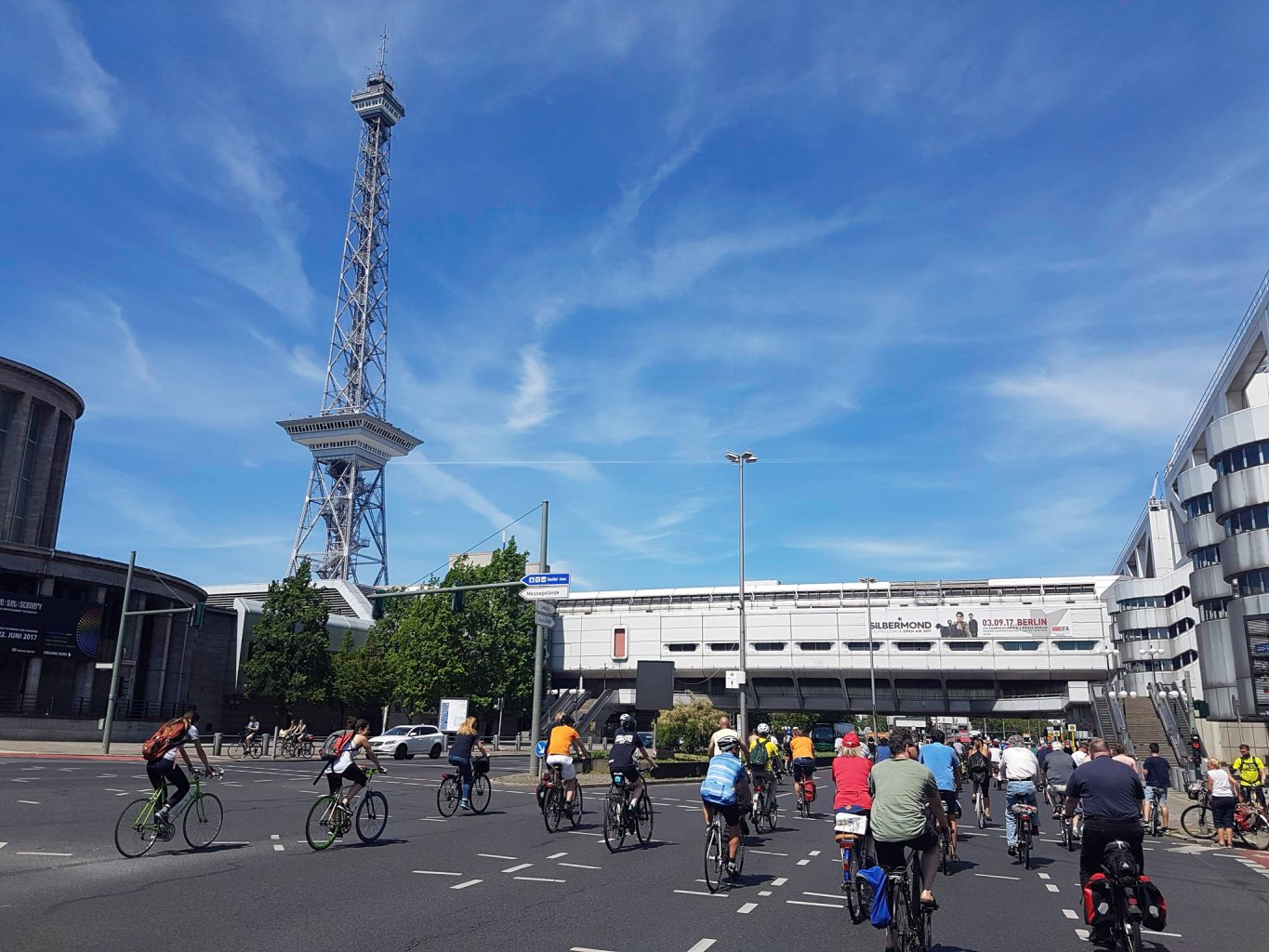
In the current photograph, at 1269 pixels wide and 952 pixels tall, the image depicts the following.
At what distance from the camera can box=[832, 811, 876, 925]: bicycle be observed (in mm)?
8773

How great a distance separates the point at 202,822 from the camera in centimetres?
1172

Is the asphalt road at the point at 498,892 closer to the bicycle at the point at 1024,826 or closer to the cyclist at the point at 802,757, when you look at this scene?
the bicycle at the point at 1024,826

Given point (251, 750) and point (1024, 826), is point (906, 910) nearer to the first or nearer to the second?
point (1024, 826)

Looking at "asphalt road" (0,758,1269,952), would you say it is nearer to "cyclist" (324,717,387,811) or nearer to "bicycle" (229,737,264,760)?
"cyclist" (324,717,387,811)

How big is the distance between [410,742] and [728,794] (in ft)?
112

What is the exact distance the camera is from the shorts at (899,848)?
748cm

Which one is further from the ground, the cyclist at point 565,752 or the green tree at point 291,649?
the green tree at point 291,649

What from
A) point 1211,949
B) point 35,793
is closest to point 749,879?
point 1211,949

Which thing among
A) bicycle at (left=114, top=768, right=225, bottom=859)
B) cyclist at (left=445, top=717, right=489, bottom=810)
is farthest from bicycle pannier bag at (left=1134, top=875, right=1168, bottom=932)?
cyclist at (left=445, top=717, right=489, bottom=810)

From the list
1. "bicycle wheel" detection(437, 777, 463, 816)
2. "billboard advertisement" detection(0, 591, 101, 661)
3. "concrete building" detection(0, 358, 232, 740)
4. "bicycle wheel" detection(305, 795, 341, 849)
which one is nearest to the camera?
"bicycle wheel" detection(305, 795, 341, 849)

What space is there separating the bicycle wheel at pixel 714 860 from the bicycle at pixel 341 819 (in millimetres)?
4867

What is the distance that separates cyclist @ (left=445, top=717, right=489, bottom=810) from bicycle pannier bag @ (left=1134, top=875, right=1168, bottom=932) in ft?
35.5

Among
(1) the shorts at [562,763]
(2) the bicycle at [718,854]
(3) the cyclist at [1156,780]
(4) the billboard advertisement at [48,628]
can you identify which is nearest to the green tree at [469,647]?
(4) the billboard advertisement at [48,628]

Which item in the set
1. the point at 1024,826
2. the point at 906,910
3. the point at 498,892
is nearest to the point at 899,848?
the point at 906,910
